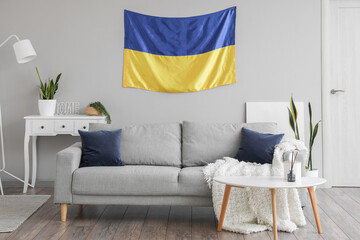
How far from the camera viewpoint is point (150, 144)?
403cm

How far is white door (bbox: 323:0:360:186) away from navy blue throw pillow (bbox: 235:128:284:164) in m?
1.34

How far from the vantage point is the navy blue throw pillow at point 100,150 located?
377 cm

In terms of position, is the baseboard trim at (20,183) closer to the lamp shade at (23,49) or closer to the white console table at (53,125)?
the white console table at (53,125)

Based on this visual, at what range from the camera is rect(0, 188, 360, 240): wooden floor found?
3.17 metres

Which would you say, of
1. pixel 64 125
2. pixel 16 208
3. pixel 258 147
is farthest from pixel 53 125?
pixel 258 147

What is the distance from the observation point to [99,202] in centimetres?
354

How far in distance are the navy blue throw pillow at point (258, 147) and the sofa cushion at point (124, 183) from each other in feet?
2.15

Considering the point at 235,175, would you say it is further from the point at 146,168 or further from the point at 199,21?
the point at 199,21

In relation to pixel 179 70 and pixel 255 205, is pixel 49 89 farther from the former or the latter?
pixel 255 205

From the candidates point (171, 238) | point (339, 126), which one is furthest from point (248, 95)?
point (171, 238)

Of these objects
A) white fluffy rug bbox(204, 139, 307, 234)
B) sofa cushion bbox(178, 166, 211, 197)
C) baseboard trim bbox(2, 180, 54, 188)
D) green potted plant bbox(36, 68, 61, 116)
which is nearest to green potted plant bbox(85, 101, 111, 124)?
green potted plant bbox(36, 68, 61, 116)

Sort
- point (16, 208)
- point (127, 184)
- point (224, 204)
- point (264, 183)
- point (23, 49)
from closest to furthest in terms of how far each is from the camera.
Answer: point (264, 183) → point (224, 204) → point (127, 184) → point (16, 208) → point (23, 49)

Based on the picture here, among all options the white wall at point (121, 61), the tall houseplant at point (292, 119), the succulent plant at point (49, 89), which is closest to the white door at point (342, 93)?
the white wall at point (121, 61)

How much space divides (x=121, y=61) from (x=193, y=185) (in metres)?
1.97
